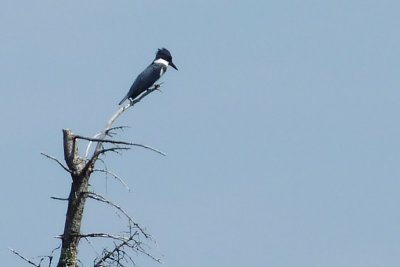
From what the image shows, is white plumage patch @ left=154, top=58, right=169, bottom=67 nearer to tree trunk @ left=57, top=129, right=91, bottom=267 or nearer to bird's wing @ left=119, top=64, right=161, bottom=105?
bird's wing @ left=119, top=64, right=161, bottom=105

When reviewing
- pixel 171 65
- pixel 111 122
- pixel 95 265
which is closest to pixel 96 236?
pixel 95 265

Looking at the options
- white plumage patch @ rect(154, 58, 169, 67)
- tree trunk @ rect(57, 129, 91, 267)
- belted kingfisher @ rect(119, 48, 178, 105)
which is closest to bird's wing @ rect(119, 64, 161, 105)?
belted kingfisher @ rect(119, 48, 178, 105)

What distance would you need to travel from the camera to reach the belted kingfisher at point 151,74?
2413 centimetres

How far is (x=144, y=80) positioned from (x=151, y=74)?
0.66 meters

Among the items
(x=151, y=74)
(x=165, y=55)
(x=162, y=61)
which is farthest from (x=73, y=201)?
(x=165, y=55)

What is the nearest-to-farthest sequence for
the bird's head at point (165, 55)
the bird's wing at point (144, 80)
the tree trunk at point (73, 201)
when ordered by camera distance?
1. the tree trunk at point (73, 201)
2. the bird's wing at point (144, 80)
3. the bird's head at point (165, 55)

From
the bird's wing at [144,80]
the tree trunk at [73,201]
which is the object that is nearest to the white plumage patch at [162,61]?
the bird's wing at [144,80]

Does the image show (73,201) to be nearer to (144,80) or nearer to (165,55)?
(144,80)

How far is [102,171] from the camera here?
14570mm

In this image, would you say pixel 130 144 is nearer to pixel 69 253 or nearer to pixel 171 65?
pixel 69 253

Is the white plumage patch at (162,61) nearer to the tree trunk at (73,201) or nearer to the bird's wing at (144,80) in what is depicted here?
the bird's wing at (144,80)

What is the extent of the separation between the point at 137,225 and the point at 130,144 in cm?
87

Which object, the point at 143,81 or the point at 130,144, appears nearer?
the point at 130,144

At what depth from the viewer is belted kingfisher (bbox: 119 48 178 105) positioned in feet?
79.2
